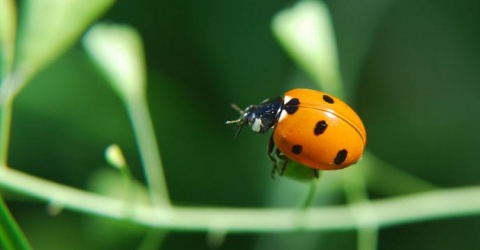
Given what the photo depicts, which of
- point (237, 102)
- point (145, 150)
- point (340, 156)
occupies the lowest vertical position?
point (237, 102)

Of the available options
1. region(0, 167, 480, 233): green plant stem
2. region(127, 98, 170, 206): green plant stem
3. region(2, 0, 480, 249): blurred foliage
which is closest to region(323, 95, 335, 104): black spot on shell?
region(0, 167, 480, 233): green plant stem

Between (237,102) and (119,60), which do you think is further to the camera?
(237,102)

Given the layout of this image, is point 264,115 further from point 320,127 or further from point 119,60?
point 119,60

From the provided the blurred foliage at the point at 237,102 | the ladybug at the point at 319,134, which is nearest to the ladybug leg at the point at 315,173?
the ladybug at the point at 319,134

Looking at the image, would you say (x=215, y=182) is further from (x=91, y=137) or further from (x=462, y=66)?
(x=462, y=66)

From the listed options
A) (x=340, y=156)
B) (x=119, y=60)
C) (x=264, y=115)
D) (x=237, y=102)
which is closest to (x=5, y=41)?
(x=119, y=60)

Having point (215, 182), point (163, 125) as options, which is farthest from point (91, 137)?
point (215, 182)
